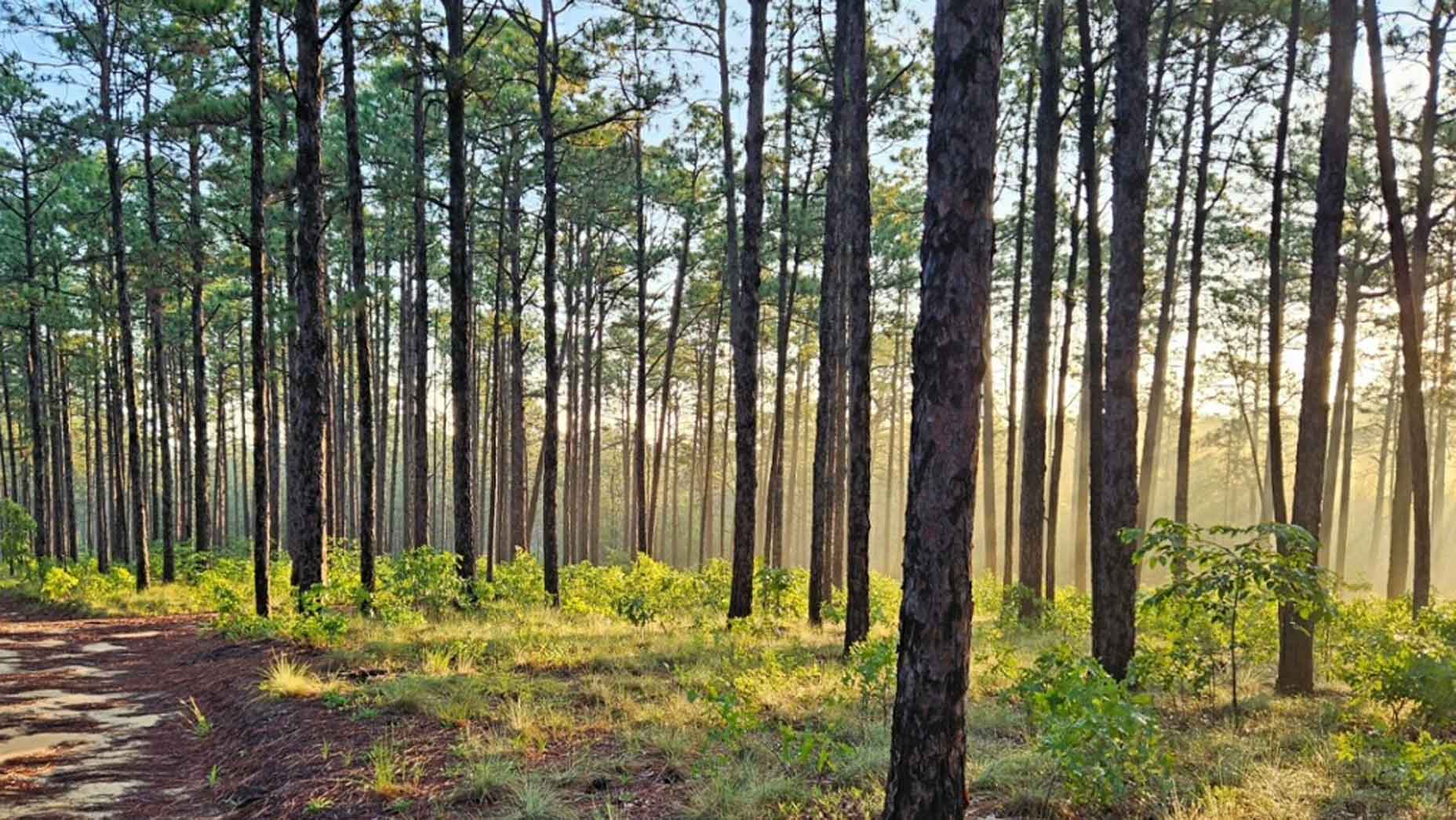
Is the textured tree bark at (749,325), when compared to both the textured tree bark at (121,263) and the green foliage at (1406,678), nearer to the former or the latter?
the green foliage at (1406,678)

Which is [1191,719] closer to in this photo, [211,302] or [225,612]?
[225,612]

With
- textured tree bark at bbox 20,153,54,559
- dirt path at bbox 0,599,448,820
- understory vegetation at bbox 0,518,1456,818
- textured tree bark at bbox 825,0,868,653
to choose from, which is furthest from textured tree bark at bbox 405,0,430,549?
textured tree bark at bbox 20,153,54,559

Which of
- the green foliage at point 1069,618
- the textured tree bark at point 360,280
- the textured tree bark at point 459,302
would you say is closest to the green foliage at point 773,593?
the green foliage at point 1069,618

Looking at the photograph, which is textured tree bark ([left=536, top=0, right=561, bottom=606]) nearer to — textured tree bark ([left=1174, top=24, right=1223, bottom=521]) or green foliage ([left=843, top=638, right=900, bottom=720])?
green foliage ([left=843, top=638, right=900, bottom=720])

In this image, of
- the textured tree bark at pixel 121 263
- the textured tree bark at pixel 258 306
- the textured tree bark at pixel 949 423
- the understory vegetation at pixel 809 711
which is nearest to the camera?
the textured tree bark at pixel 949 423

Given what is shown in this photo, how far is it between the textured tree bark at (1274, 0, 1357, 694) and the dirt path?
28.7 feet

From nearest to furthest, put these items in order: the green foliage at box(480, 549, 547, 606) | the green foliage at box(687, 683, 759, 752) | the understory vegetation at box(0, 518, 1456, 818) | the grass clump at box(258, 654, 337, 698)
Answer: the understory vegetation at box(0, 518, 1456, 818) < the green foliage at box(687, 683, 759, 752) < the grass clump at box(258, 654, 337, 698) < the green foliage at box(480, 549, 547, 606)

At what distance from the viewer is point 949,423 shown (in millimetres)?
3455

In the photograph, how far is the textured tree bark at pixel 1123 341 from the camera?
23.8ft

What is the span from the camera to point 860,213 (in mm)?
8633

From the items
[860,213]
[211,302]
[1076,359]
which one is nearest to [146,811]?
[860,213]

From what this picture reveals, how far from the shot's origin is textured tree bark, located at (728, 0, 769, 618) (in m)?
10.8

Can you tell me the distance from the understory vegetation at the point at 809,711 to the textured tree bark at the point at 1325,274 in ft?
4.81

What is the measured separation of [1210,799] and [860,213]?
6338mm
